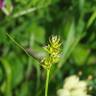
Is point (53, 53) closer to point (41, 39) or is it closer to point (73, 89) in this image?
point (73, 89)

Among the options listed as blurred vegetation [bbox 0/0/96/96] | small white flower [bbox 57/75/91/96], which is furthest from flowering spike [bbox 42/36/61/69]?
blurred vegetation [bbox 0/0/96/96]

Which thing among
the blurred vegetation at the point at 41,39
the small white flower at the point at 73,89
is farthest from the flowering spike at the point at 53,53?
the blurred vegetation at the point at 41,39

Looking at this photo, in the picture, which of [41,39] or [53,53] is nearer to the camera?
[53,53]

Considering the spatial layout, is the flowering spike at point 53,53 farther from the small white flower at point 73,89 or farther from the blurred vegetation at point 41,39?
the blurred vegetation at point 41,39

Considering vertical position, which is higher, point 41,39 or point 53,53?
point 41,39

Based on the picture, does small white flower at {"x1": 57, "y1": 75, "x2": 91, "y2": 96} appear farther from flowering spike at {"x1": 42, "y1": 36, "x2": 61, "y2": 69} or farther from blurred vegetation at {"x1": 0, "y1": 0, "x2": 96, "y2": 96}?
flowering spike at {"x1": 42, "y1": 36, "x2": 61, "y2": 69}

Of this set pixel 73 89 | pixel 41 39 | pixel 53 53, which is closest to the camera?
pixel 53 53

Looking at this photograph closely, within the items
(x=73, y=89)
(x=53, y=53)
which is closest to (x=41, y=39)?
(x=73, y=89)

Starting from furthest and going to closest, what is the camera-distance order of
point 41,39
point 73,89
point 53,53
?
point 41,39 < point 73,89 < point 53,53
